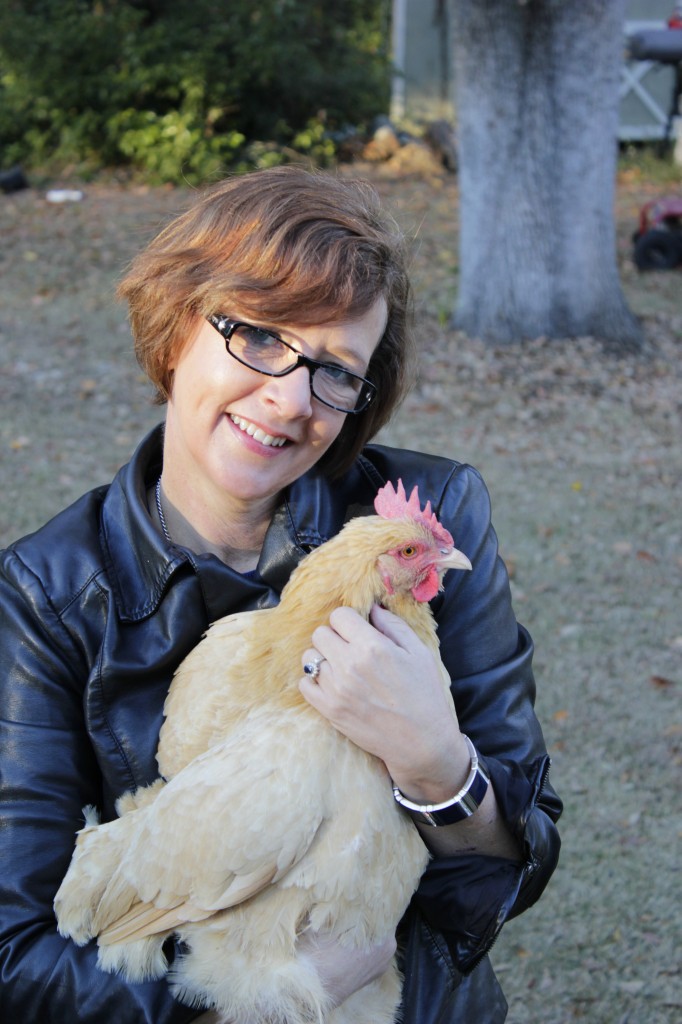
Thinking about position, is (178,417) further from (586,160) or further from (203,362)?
(586,160)

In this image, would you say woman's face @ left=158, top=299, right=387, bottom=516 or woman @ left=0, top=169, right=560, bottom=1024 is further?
woman's face @ left=158, top=299, right=387, bottom=516

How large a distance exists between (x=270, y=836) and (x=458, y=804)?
39 cm

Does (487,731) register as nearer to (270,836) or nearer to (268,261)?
(270,836)

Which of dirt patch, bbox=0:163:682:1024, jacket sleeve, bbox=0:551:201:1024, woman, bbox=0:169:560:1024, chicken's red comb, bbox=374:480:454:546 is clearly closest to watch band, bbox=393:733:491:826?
woman, bbox=0:169:560:1024

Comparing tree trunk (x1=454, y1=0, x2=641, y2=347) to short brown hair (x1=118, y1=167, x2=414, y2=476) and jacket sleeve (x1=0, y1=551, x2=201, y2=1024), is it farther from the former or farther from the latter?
jacket sleeve (x1=0, y1=551, x2=201, y2=1024)

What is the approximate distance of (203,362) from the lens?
2256 mm

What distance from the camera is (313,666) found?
2.08 m

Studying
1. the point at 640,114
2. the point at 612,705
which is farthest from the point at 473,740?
the point at 640,114

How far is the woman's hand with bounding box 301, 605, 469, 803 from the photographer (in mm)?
1972

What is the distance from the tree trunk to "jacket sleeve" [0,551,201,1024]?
7832 mm

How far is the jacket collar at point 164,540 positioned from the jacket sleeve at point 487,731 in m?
0.27

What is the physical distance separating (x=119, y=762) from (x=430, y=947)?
82 cm

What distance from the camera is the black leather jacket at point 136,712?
209cm

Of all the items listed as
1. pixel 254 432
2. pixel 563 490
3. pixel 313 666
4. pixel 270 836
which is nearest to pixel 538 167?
pixel 563 490
